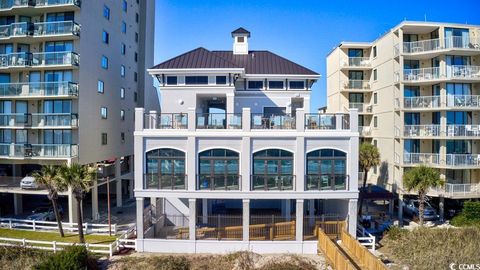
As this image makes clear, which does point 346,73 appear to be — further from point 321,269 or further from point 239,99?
point 321,269

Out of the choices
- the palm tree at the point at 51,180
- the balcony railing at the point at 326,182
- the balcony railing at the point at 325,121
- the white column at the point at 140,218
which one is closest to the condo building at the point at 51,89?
the palm tree at the point at 51,180

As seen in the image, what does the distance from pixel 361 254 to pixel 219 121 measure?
35.0 feet

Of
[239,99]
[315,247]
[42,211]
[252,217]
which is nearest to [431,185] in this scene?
[315,247]

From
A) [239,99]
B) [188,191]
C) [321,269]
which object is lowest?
[321,269]

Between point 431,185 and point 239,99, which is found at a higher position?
point 239,99

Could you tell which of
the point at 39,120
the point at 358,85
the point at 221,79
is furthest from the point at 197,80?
the point at 358,85

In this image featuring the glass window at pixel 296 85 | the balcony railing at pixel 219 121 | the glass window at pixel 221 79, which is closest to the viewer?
the balcony railing at pixel 219 121

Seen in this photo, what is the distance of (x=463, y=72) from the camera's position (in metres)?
25.2

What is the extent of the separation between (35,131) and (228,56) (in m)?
17.5

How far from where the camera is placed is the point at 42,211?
24938mm

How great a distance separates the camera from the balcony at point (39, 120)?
23.3 metres

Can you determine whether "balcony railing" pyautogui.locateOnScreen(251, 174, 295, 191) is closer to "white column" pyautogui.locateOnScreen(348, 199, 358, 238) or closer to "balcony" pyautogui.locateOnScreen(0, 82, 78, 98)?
"white column" pyautogui.locateOnScreen(348, 199, 358, 238)

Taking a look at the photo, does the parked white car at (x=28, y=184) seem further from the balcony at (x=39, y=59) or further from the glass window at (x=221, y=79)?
the glass window at (x=221, y=79)

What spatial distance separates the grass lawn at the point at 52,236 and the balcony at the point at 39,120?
802 cm
